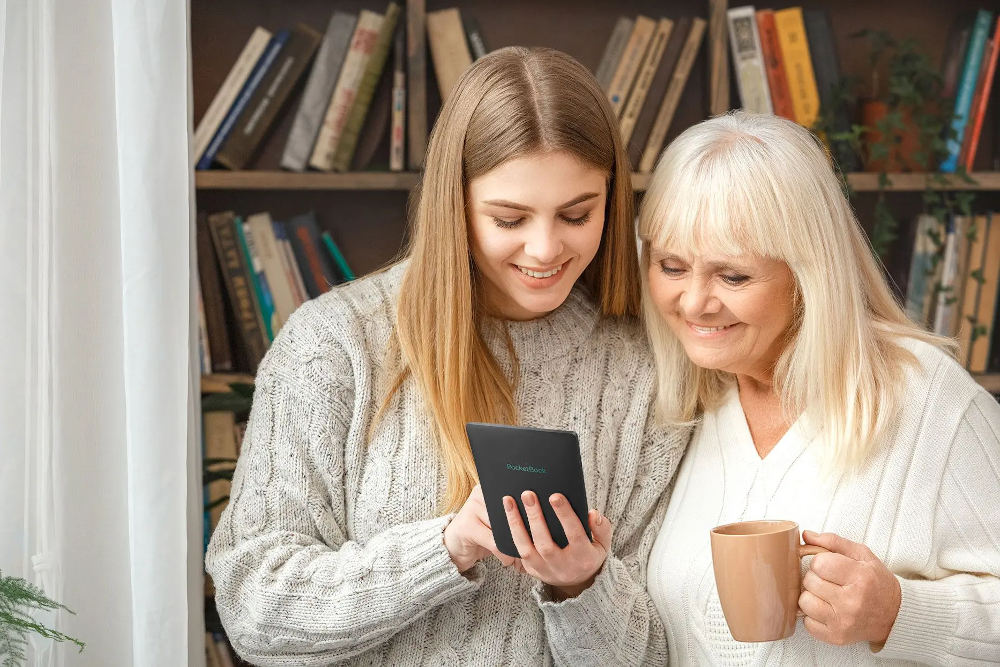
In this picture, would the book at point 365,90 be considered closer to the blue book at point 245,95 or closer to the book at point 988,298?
the blue book at point 245,95

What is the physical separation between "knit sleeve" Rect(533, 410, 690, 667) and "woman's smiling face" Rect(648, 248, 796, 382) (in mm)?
179

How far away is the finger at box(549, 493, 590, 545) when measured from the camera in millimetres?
1181

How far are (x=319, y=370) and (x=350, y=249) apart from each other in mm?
1222

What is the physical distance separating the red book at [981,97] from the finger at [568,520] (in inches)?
67.1

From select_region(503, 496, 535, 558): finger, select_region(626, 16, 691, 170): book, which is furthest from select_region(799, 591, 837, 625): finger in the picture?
select_region(626, 16, 691, 170): book

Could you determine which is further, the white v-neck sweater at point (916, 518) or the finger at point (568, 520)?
the white v-neck sweater at point (916, 518)

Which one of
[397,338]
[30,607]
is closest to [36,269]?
[30,607]

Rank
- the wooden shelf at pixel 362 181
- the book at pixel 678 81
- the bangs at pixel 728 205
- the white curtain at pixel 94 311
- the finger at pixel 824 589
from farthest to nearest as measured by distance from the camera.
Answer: the book at pixel 678 81 < the wooden shelf at pixel 362 181 < the bangs at pixel 728 205 < the finger at pixel 824 589 < the white curtain at pixel 94 311

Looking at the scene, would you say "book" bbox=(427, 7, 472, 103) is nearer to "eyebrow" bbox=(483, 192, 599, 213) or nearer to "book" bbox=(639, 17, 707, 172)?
"book" bbox=(639, 17, 707, 172)

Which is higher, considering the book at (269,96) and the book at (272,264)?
the book at (269,96)

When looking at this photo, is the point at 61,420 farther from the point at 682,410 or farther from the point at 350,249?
the point at 350,249

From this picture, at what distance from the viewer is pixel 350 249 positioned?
2.62 metres

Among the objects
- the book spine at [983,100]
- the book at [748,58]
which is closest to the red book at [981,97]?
the book spine at [983,100]

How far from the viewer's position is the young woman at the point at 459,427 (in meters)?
1.35
